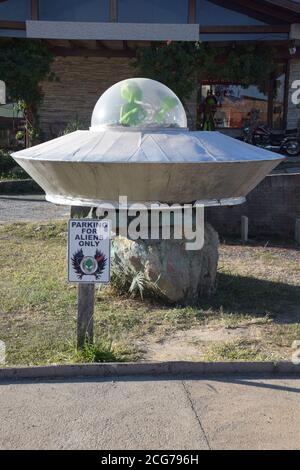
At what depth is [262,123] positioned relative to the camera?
19203 mm

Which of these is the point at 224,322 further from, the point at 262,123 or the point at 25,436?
the point at 262,123

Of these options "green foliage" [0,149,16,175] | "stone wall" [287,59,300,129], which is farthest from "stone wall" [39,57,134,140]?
"stone wall" [287,59,300,129]

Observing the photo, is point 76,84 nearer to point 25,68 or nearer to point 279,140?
point 25,68

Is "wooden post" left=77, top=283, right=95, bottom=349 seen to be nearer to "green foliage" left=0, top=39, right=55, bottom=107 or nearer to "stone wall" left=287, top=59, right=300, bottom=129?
"green foliage" left=0, top=39, right=55, bottom=107

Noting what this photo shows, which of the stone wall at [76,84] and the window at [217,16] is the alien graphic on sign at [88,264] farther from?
the stone wall at [76,84]

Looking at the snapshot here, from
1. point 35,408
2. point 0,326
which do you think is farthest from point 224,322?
point 35,408

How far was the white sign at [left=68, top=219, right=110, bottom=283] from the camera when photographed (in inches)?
180

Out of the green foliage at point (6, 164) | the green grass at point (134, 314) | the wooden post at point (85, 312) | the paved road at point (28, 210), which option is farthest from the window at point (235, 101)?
the wooden post at point (85, 312)

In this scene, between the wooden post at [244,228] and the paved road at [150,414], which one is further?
the wooden post at [244,228]

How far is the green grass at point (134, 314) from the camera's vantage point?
4969 millimetres

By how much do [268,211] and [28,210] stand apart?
4.41 meters

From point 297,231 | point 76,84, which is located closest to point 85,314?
point 297,231

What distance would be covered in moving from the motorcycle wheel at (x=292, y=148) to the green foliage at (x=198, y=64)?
185cm

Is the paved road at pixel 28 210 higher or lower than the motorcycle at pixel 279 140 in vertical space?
lower
